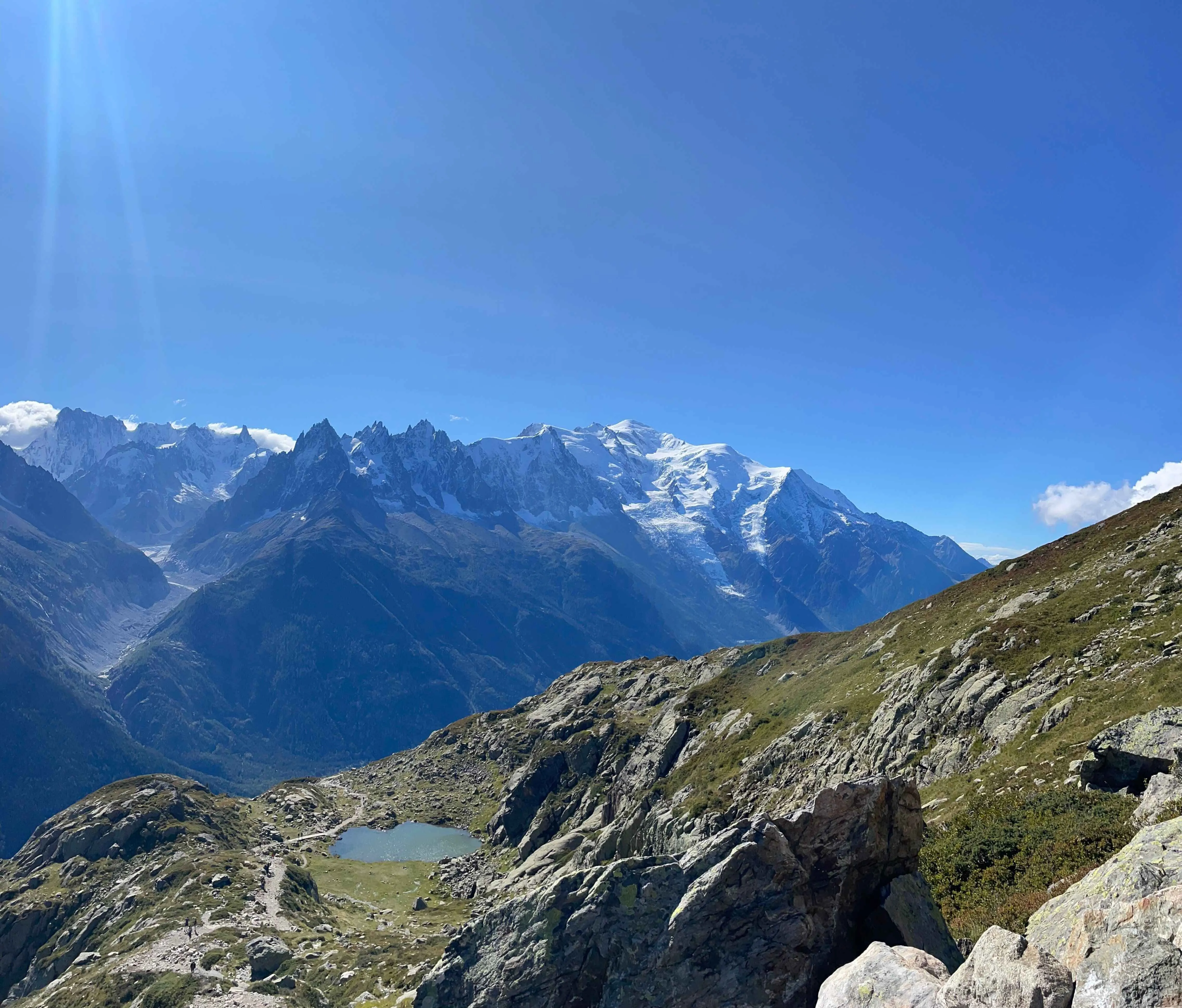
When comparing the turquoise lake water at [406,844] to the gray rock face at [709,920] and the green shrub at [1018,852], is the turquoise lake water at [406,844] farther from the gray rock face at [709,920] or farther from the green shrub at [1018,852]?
the gray rock face at [709,920]

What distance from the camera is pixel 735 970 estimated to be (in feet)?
57.1

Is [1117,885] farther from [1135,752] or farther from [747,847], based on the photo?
[1135,752]

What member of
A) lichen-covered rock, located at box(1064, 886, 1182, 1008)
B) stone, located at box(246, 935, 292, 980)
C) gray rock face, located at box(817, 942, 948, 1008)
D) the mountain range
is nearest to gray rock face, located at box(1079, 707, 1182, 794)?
the mountain range

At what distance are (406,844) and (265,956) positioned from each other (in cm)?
6513

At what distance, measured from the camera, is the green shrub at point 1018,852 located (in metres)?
21.1

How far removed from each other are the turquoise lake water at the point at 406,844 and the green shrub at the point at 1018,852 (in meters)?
115

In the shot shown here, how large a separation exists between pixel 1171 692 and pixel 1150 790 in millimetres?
13643

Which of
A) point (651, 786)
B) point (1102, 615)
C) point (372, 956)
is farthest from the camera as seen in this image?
point (651, 786)

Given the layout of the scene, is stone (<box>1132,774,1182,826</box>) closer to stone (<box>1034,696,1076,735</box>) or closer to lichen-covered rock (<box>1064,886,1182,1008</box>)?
lichen-covered rock (<box>1064,886,1182,1008</box>)

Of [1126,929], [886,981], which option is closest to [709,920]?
[886,981]

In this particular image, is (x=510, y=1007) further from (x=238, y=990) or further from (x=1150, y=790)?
(x=238, y=990)

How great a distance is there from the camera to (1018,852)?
25.8m

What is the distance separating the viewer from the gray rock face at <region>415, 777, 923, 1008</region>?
1756 centimetres

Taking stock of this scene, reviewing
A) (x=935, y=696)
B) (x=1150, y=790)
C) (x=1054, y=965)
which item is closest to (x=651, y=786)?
(x=935, y=696)
